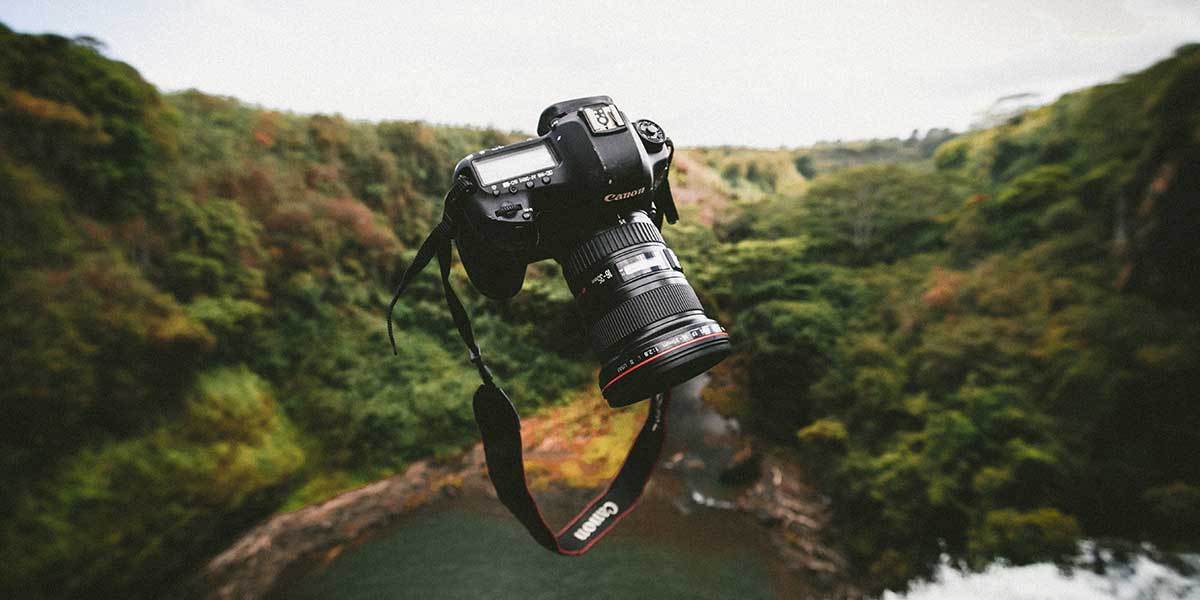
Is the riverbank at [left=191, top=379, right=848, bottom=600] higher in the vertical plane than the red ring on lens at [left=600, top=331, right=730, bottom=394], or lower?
lower

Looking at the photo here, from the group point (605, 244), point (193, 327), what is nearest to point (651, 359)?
point (605, 244)

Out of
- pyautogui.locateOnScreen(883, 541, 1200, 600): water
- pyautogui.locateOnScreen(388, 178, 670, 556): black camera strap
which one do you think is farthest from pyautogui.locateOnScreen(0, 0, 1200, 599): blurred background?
pyautogui.locateOnScreen(388, 178, 670, 556): black camera strap

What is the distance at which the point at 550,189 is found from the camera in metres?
0.82

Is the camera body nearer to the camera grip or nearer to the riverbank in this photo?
the camera grip

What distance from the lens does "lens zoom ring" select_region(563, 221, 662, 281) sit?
34.4 inches

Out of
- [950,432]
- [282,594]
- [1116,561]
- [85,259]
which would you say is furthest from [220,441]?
[1116,561]

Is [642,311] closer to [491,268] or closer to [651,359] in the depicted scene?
[651,359]

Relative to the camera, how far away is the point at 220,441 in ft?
16.1

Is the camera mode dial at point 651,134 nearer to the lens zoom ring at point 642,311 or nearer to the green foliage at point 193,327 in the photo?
the lens zoom ring at point 642,311

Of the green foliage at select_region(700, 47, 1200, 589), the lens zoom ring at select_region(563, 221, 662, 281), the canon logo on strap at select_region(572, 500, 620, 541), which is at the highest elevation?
the lens zoom ring at select_region(563, 221, 662, 281)

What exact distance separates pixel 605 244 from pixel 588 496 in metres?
5.34

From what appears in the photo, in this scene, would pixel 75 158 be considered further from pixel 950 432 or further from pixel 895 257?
pixel 895 257

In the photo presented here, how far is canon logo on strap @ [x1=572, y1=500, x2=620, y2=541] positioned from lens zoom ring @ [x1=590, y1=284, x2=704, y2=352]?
0.35 m

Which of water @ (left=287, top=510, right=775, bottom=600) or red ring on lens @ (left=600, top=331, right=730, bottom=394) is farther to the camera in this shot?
water @ (left=287, top=510, right=775, bottom=600)
